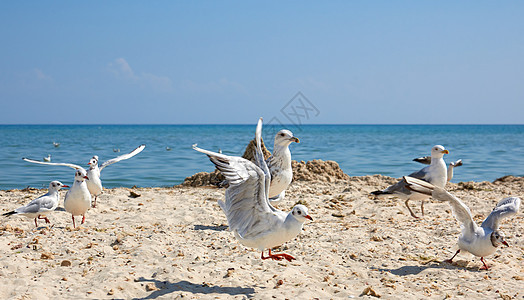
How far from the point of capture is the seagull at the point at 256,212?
13.5 ft

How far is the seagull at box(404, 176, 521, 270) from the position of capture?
16.3 ft

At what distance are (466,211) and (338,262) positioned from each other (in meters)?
1.61

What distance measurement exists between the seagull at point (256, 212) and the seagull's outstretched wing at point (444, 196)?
1.48 meters

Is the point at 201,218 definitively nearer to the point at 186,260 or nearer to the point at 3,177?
the point at 186,260

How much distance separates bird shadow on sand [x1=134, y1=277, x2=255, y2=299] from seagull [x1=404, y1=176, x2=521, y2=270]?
2.19m

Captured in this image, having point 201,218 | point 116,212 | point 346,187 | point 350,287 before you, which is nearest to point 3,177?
point 116,212

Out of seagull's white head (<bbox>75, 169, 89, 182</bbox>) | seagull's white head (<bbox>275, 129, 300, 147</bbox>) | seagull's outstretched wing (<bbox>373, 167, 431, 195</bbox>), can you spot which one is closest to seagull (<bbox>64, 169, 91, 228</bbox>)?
seagull's white head (<bbox>75, 169, 89, 182</bbox>)

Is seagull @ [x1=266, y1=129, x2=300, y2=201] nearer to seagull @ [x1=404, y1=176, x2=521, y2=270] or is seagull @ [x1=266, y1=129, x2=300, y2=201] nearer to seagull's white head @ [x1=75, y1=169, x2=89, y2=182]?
seagull @ [x1=404, y1=176, x2=521, y2=270]

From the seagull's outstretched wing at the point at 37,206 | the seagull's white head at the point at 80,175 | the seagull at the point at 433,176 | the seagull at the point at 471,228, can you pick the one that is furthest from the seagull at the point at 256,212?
the seagull at the point at 433,176

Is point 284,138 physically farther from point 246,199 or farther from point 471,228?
point 471,228

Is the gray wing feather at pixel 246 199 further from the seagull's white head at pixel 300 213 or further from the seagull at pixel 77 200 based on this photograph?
the seagull at pixel 77 200

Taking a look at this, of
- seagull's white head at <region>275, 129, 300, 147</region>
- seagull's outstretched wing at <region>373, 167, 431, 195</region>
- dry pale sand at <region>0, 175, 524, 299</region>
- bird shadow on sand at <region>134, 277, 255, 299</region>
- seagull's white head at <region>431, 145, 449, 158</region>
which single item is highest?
seagull's white head at <region>275, 129, 300, 147</region>

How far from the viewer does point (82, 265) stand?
4922 millimetres

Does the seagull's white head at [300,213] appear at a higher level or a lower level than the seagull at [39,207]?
higher
